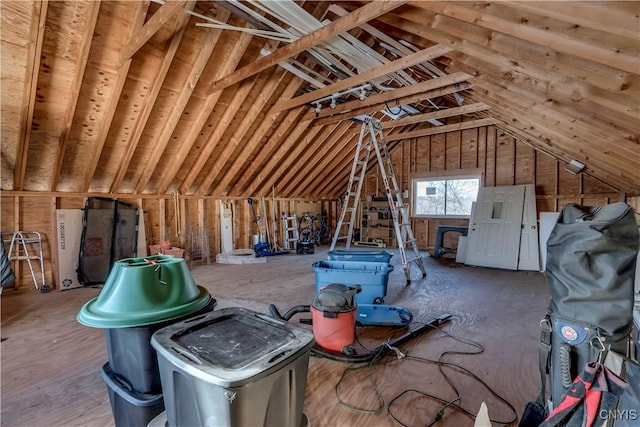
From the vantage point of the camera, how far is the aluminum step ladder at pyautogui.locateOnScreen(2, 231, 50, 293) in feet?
13.4

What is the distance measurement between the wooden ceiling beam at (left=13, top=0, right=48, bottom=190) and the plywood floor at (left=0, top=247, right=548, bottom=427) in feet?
5.97

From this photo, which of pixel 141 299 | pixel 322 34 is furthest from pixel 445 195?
pixel 141 299

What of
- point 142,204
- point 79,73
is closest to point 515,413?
point 79,73

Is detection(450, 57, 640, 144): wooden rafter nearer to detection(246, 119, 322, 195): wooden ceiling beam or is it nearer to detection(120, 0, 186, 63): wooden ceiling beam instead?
detection(120, 0, 186, 63): wooden ceiling beam

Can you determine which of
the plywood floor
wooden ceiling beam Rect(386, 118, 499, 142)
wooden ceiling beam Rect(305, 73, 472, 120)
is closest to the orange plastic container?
the plywood floor

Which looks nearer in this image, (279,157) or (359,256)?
(359,256)

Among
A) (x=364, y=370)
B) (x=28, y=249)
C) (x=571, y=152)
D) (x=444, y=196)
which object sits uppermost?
(x=571, y=152)

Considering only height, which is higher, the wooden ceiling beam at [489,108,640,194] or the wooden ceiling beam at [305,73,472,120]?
the wooden ceiling beam at [305,73,472,120]

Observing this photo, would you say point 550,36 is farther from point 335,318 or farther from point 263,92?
point 263,92

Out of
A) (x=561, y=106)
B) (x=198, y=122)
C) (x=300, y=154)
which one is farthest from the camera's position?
(x=300, y=154)

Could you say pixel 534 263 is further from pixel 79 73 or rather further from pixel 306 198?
pixel 79 73

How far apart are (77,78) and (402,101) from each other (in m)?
4.35

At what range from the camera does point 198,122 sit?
4523 millimetres

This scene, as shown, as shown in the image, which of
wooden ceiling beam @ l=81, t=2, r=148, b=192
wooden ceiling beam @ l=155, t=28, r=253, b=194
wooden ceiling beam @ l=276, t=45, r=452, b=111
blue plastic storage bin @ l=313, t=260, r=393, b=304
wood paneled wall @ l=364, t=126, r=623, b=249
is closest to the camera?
wooden ceiling beam @ l=81, t=2, r=148, b=192
